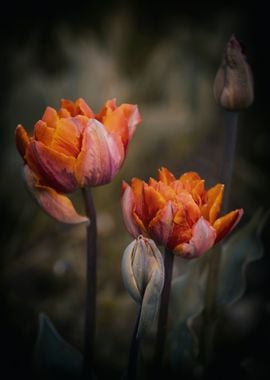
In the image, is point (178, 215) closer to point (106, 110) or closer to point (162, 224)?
point (162, 224)

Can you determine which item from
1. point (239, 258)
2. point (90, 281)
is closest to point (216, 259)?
point (239, 258)

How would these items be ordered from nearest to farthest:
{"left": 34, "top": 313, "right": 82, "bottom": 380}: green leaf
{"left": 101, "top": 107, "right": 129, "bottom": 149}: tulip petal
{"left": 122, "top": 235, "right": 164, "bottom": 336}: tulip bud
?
1. {"left": 122, "top": 235, "right": 164, "bottom": 336}: tulip bud
2. {"left": 101, "top": 107, "right": 129, "bottom": 149}: tulip petal
3. {"left": 34, "top": 313, "right": 82, "bottom": 380}: green leaf

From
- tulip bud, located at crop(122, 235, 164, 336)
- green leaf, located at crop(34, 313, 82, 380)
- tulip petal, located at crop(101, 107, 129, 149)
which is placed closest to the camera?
tulip bud, located at crop(122, 235, 164, 336)

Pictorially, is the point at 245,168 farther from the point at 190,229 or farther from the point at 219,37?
the point at 190,229

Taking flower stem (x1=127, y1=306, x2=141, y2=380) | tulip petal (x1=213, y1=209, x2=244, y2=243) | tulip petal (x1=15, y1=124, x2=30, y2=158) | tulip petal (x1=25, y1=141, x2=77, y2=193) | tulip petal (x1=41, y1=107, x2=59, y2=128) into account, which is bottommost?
flower stem (x1=127, y1=306, x2=141, y2=380)

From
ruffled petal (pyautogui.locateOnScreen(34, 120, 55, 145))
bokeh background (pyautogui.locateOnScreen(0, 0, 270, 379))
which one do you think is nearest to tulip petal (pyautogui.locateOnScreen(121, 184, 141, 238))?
ruffled petal (pyautogui.locateOnScreen(34, 120, 55, 145))

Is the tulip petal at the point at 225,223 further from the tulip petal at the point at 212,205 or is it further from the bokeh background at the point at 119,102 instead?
the bokeh background at the point at 119,102

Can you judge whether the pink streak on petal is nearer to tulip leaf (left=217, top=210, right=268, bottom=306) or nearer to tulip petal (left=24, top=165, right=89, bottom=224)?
tulip petal (left=24, top=165, right=89, bottom=224)
